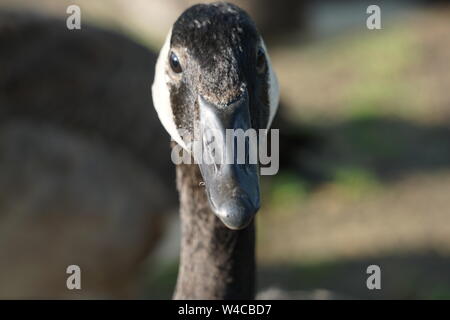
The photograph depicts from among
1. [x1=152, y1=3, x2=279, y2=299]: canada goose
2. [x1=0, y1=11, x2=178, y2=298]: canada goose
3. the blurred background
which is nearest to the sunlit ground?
the blurred background

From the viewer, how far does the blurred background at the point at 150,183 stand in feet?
15.8

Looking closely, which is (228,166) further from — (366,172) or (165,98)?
(366,172)

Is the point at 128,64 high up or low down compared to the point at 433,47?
down

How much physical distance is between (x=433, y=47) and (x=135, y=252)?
13.1 ft

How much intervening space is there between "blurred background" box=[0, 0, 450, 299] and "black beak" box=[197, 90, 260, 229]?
1254 mm

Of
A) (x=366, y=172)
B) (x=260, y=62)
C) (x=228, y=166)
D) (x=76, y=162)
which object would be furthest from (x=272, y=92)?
(x=366, y=172)

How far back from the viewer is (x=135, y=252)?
500 centimetres

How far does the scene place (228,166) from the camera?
247 centimetres

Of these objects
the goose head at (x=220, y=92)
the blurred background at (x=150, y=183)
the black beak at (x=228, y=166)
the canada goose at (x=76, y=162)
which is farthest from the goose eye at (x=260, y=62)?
the canada goose at (x=76, y=162)

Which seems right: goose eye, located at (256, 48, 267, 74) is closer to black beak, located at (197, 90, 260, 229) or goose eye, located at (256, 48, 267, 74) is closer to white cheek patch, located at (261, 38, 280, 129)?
white cheek patch, located at (261, 38, 280, 129)

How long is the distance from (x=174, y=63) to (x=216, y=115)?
0.34 metres

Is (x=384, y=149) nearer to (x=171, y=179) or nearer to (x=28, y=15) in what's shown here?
(x=171, y=179)
